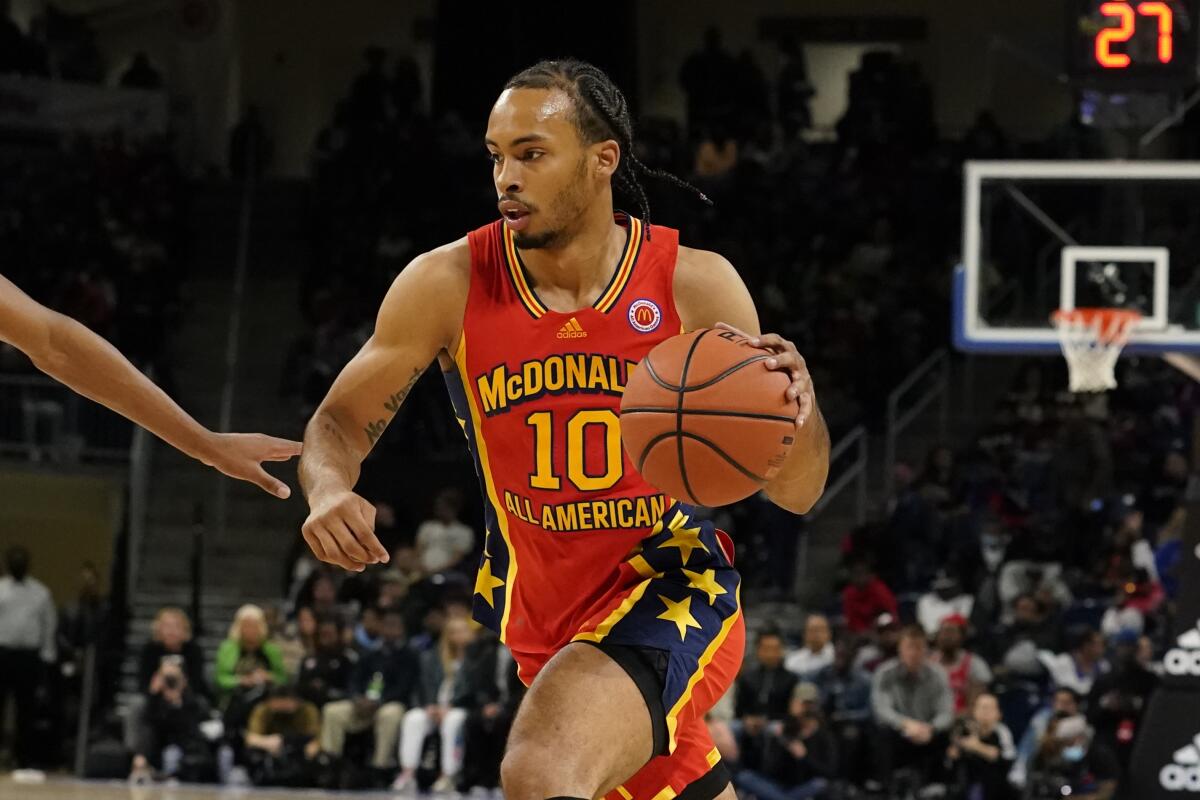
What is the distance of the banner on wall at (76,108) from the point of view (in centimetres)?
2125

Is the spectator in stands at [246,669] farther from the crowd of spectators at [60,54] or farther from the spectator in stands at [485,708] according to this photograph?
the crowd of spectators at [60,54]

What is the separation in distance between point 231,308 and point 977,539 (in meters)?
9.15

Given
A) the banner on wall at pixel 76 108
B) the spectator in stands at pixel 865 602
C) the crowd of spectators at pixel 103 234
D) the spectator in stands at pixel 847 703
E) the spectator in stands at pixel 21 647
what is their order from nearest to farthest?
the spectator in stands at pixel 847 703 < the spectator in stands at pixel 865 602 < the spectator in stands at pixel 21 647 < the crowd of spectators at pixel 103 234 < the banner on wall at pixel 76 108

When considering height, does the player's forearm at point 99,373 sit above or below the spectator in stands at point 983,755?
above

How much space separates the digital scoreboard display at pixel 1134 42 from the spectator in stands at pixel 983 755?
4287 millimetres

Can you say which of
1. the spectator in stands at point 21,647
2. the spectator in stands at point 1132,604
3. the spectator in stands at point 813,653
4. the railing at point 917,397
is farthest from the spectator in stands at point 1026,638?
the spectator in stands at point 21,647

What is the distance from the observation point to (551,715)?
4434 millimetres

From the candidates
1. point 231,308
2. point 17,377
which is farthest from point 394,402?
point 231,308

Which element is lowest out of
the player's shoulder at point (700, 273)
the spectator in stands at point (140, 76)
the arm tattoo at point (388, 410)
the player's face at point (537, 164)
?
the arm tattoo at point (388, 410)

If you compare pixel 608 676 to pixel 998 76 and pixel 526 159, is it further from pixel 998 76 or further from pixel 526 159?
pixel 998 76

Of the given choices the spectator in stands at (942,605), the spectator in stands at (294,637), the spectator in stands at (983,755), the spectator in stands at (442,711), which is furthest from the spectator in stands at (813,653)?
the spectator in stands at (294,637)

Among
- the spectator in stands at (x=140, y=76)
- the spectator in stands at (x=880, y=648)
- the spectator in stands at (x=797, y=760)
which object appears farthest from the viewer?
the spectator in stands at (x=140, y=76)

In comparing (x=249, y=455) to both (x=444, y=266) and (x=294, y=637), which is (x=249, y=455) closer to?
(x=444, y=266)

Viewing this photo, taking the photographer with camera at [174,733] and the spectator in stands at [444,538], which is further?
Answer: the spectator in stands at [444,538]
